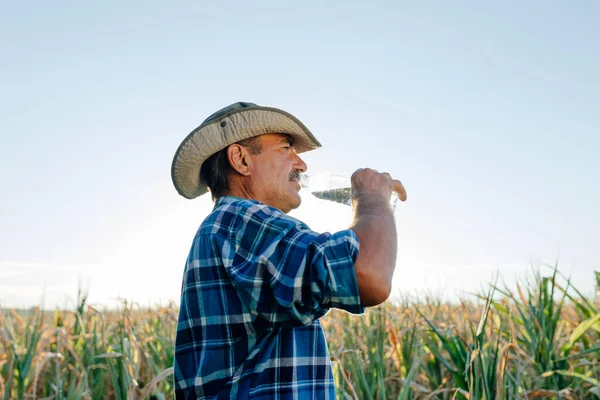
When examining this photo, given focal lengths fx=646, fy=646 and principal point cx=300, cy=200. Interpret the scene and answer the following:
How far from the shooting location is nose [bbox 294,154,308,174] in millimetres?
2609

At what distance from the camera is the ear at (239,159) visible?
2.51 metres

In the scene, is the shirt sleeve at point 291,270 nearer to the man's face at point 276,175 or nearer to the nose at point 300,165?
the man's face at point 276,175

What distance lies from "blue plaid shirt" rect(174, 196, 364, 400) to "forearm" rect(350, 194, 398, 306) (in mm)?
40

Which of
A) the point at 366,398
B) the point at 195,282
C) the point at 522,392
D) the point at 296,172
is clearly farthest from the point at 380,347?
the point at 195,282

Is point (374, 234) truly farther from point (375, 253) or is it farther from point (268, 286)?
point (268, 286)

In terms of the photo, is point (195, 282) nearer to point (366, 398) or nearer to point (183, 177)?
point (183, 177)

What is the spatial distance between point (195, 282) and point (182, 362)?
0.98 ft

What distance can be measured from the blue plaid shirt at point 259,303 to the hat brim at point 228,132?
14.0 inches

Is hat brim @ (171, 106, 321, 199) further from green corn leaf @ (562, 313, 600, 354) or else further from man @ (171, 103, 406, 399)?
green corn leaf @ (562, 313, 600, 354)

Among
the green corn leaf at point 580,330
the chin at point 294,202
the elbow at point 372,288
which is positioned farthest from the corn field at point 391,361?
the elbow at point 372,288

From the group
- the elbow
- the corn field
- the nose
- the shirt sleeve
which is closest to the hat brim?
the nose

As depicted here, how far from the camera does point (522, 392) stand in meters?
3.76

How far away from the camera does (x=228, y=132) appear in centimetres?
255

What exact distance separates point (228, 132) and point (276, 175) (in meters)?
0.25
